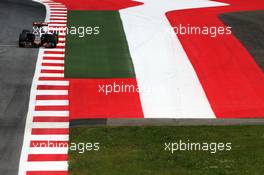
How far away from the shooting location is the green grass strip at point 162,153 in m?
21.2

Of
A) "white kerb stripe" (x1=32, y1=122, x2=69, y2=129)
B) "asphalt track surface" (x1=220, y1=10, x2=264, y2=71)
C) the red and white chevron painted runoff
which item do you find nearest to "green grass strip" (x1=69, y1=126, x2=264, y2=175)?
the red and white chevron painted runoff

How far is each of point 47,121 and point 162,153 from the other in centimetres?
571

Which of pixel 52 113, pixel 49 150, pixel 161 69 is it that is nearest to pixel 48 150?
pixel 49 150

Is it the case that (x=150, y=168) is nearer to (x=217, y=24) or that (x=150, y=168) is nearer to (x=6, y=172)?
(x=6, y=172)

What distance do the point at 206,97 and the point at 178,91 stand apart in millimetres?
1458

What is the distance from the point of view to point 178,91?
29.9 m

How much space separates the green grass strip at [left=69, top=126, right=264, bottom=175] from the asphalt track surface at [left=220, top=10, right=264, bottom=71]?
10.4 meters

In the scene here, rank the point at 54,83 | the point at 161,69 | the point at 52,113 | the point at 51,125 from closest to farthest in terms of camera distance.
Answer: the point at 51,125
the point at 52,113
the point at 54,83
the point at 161,69

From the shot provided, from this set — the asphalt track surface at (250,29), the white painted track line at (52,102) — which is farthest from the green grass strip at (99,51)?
the asphalt track surface at (250,29)

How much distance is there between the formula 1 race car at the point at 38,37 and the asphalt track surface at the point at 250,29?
11530 millimetres

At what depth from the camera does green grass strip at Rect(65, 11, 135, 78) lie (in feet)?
106

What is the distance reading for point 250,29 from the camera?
41.4 meters

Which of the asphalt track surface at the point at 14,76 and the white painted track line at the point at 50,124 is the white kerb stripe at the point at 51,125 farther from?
the asphalt track surface at the point at 14,76

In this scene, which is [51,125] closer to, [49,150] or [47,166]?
[49,150]
